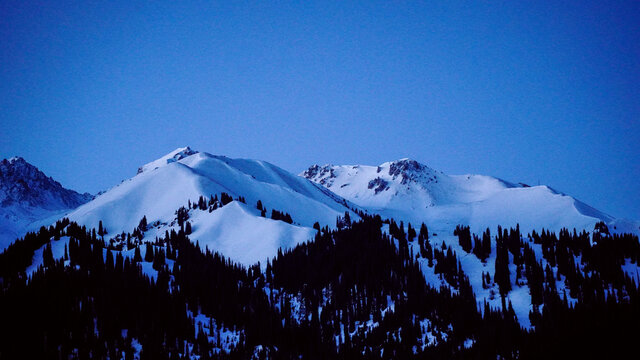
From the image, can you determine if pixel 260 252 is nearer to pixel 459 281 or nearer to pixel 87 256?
pixel 87 256

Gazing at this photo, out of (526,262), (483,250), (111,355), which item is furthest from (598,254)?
(111,355)

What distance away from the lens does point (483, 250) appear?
152375 millimetres

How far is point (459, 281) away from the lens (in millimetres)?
141250

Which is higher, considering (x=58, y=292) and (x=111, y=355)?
(x=58, y=292)

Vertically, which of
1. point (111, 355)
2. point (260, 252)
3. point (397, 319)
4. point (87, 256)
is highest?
point (260, 252)

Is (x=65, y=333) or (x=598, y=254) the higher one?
(x=598, y=254)

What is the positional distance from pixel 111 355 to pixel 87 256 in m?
43.9

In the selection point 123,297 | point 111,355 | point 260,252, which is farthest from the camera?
point 260,252

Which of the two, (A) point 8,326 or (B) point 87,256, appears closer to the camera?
(A) point 8,326

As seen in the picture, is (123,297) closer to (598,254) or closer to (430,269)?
(430,269)

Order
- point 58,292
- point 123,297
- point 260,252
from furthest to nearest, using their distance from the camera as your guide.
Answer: point 260,252 < point 123,297 < point 58,292

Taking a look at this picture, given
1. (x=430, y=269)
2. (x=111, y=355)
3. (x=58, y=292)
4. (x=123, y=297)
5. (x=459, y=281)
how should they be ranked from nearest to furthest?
(x=111, y=355) < (x=58, y=292) < (x=123, y=297) < (x=459, y=281) < (x=430, y=269)

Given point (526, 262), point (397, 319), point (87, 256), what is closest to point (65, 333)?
point (87, 256)

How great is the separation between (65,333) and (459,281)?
97.0 meters
